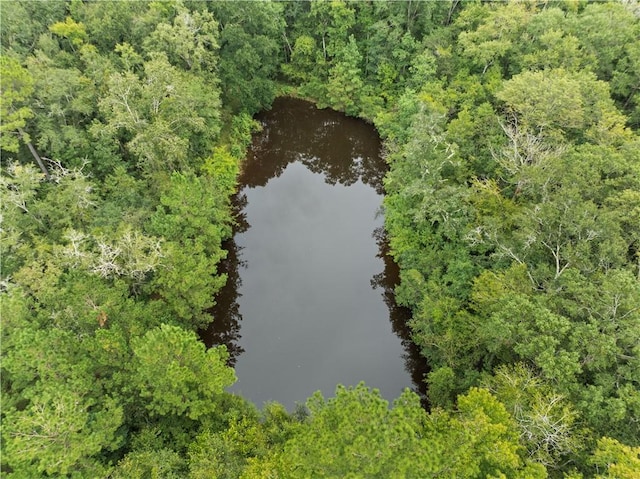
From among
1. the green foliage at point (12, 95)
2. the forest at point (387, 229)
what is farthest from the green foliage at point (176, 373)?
the green foliage at point (12, 95)

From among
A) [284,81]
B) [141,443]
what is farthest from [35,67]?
[284,81]

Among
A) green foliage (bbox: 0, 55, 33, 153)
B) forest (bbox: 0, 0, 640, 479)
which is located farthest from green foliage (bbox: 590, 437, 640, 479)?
green foliage (bbox: 0, 55, 33, 153)

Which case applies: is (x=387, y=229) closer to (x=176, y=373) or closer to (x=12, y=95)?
(x=176, y=373)

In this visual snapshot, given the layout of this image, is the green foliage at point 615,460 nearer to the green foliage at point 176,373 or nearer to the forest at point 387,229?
the forest at point 387,229

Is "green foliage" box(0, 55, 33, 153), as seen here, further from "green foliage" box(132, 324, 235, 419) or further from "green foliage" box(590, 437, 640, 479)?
"green foliage" box(590, 437, 640, 479)

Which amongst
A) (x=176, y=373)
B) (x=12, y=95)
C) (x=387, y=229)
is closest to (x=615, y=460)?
(x=176, y=373)

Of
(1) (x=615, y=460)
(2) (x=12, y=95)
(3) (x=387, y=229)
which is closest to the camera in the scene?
(1) (x=615, y=460)

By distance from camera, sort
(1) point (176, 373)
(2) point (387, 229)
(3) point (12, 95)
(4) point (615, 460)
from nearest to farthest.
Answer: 1. (4) point (615, 460)
2. (1) point (176, 373)
3. (3) point (12, 95)
4. (2) point (387, 229)

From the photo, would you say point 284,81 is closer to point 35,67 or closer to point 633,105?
point 35,67
